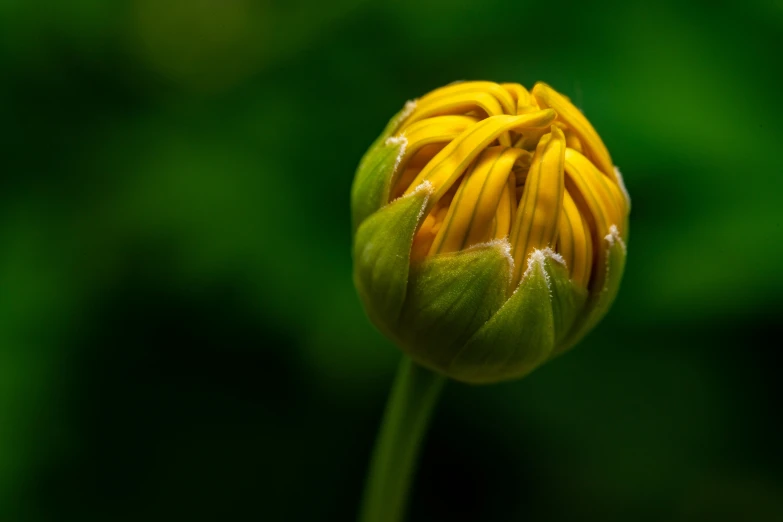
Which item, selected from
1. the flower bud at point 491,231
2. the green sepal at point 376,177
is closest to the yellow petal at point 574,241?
the flower bud at point 491,231

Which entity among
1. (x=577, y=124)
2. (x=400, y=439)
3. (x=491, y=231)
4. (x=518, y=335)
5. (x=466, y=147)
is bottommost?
(x=400, y=439)

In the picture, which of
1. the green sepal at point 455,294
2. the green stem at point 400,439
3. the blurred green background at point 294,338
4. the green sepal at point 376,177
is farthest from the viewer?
the blurred green background at point 294,338

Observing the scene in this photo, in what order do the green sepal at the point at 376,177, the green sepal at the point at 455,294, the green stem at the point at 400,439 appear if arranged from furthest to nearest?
the green stem at the point at 400,439, the green sepal at the point at 376,177, the green sepal at the point at 455,294

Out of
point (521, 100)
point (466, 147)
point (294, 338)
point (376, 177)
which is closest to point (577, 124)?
point (521, 100)

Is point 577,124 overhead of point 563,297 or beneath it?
overhead

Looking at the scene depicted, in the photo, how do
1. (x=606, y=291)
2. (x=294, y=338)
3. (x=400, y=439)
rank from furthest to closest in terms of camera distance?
(x=294, y=338) → (x=400, y=439) → (x=606, y=291)

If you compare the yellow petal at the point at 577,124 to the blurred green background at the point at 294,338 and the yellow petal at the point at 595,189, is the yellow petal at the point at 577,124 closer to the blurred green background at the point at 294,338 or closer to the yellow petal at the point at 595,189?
the yellow petal at the point at 595,189

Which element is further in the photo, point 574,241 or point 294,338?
point 294,338

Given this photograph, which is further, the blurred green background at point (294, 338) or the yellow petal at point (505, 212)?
the blurred green background at point (294, 338)

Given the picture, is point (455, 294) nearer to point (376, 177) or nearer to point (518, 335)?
point (518, 335)
